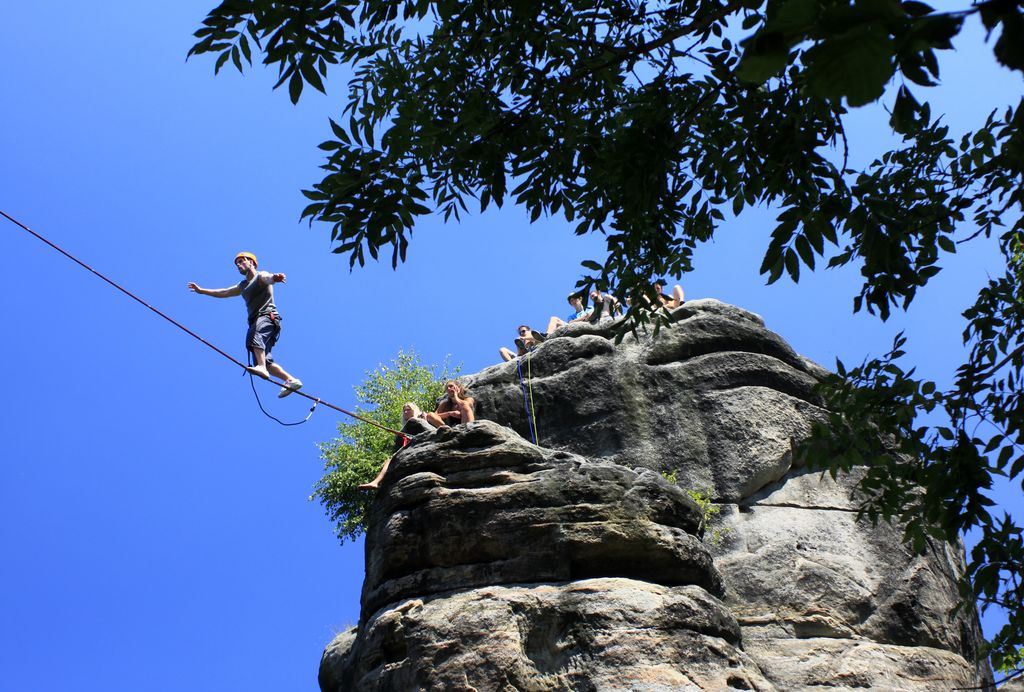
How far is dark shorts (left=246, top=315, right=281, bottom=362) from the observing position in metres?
14.0

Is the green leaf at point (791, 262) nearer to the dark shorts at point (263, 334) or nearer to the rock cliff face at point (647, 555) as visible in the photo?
the rock cliff face at point (647, 555)

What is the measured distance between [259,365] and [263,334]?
0.47 m

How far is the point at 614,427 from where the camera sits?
1691 cm

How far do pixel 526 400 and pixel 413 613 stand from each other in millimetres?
7305

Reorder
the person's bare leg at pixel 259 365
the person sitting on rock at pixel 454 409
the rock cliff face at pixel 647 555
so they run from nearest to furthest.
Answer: the rock cliff face at pixel 647 555
the person's bare leg at pixel 259 365
the person sitting on rock at pixel 454 409

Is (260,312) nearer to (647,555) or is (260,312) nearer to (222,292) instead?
(222,292)

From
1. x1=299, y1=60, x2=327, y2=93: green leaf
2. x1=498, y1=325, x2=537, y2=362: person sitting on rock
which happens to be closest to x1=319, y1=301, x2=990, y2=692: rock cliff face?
x1=498, y1=325, x2=537, y2=362: person sitting on rock

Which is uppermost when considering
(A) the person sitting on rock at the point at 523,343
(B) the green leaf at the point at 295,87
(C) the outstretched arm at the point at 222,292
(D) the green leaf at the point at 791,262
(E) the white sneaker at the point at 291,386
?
(A) the person sitting on rock at the point at 523,343

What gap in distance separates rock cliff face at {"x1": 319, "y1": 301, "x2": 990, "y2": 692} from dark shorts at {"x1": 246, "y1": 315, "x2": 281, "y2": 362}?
295cm

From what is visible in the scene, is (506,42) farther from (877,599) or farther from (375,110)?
(877,599)

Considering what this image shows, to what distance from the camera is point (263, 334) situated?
46.0 feet

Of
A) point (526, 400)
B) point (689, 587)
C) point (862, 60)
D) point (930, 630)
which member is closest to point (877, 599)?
point (930, 630)

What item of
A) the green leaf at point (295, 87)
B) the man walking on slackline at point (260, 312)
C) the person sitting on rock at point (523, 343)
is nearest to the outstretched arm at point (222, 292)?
the man walking on slackline at point (260, 312)

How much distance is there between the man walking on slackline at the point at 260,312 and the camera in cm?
1396
